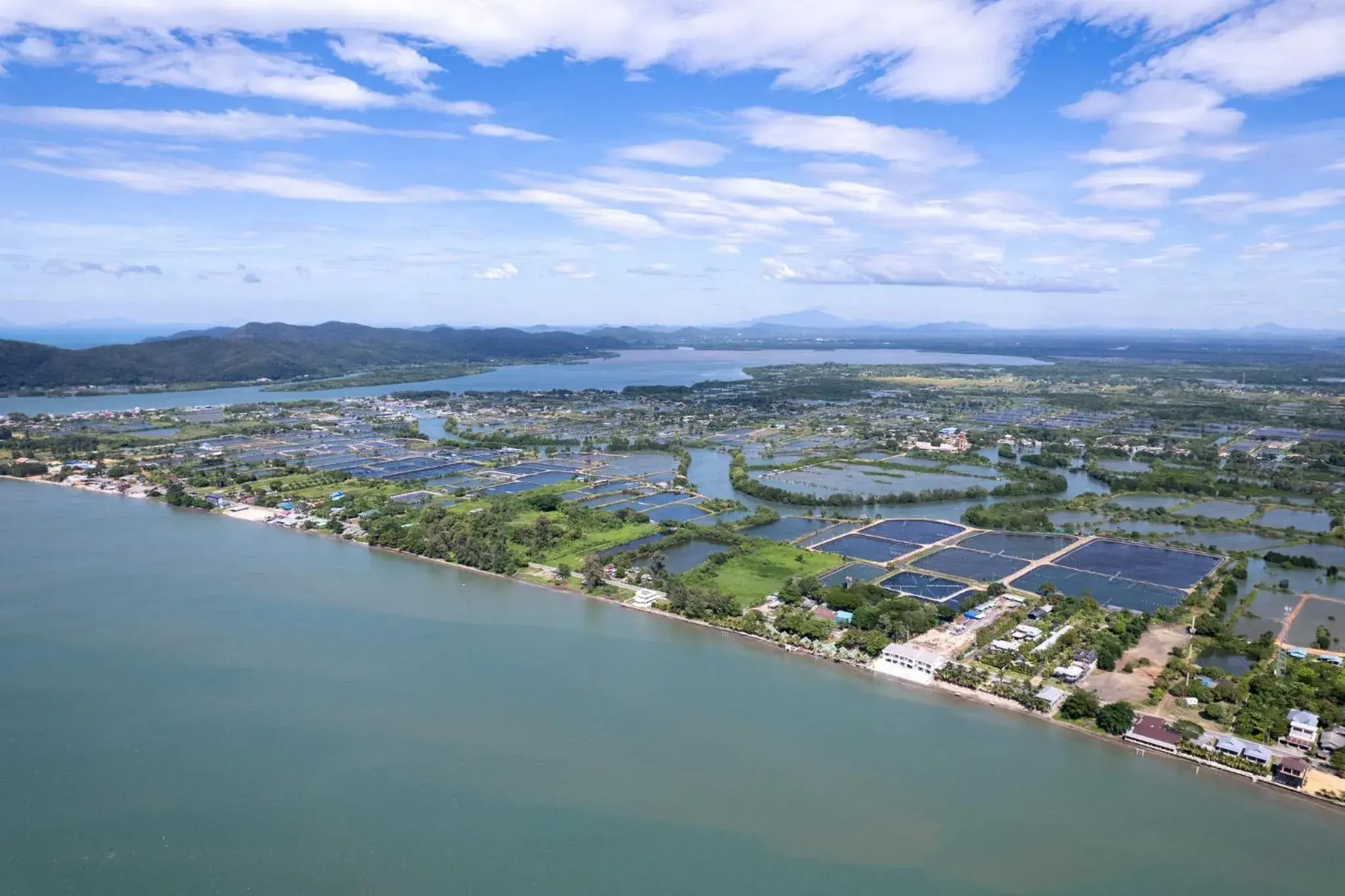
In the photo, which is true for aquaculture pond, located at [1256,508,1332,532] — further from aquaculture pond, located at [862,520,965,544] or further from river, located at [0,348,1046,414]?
river, located at [0,348,1046,414]

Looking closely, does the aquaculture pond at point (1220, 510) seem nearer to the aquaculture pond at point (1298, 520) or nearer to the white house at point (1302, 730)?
the aquaculture pond at point (1298, 520)

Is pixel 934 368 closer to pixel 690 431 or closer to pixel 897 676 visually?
pixel 690 431

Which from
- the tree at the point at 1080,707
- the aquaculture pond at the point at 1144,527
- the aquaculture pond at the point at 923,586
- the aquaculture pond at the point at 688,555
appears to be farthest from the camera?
the aquaculture pond at the point at 1144,527

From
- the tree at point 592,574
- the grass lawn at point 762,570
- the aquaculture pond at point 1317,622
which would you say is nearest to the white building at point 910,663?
the grass lawn at point 762,570

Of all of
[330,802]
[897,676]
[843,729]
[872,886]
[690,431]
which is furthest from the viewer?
[690,431]

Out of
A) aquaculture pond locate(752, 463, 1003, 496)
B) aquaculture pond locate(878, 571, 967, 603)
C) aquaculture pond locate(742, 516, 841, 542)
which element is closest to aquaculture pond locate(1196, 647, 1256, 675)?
aquaculture pond locate(878, 571, 967, 603)

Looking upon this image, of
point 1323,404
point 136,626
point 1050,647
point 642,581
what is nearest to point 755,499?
point 642,581
